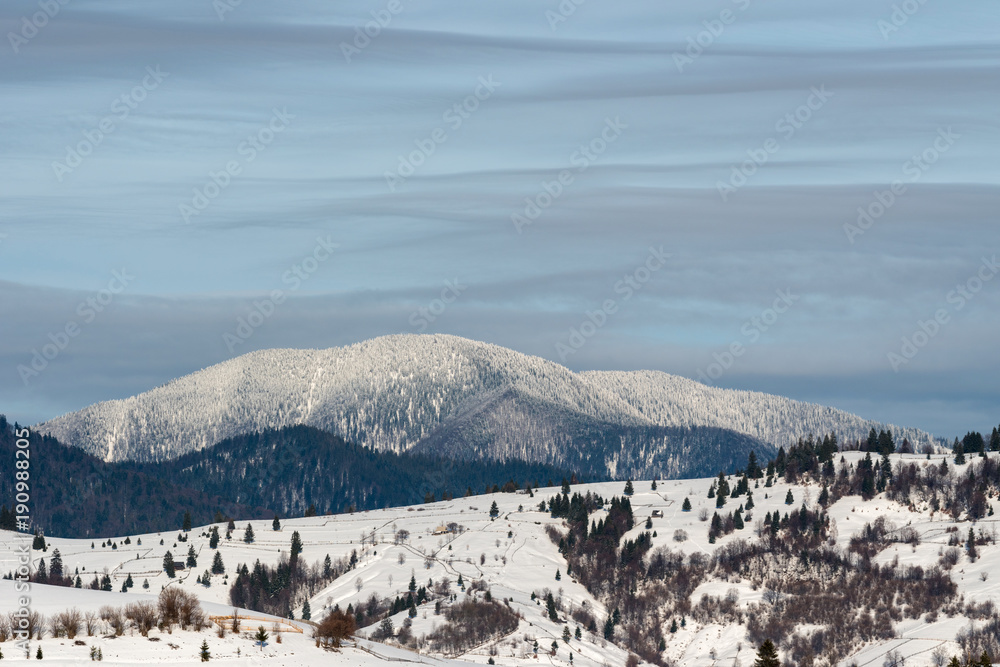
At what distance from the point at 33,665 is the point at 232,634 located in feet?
87.6

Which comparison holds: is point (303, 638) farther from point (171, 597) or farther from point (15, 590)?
point (15, 590)

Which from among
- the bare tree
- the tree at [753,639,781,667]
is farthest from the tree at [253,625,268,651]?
the tree at [753,639,781,667]

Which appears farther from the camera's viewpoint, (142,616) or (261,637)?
(261,637)

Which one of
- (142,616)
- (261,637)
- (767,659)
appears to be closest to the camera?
(142,616)

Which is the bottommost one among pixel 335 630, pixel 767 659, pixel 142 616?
pixel 767 659

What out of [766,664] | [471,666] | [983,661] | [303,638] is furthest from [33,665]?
[983,661]

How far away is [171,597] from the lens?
148 metres

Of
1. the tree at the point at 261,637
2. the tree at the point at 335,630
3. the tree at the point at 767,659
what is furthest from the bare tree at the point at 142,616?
the tree at the point at 767,659

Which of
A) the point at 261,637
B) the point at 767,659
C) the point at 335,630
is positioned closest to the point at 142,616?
the point at 261,637

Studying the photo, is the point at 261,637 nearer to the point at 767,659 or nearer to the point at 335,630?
the point at 335,630

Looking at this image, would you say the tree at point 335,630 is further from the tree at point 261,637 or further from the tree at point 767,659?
the tree at point 767,659

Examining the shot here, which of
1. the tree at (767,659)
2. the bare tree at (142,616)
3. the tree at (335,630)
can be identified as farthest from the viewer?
the tree at (767,659)

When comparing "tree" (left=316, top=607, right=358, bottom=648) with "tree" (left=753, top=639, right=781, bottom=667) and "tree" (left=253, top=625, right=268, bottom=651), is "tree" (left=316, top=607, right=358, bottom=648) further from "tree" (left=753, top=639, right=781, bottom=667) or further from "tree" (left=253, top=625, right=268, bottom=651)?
"tree" (left=753, top=639, right=781, bottom=667)

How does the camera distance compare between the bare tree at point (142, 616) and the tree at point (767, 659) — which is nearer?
the bare tree at point (142, 616)
